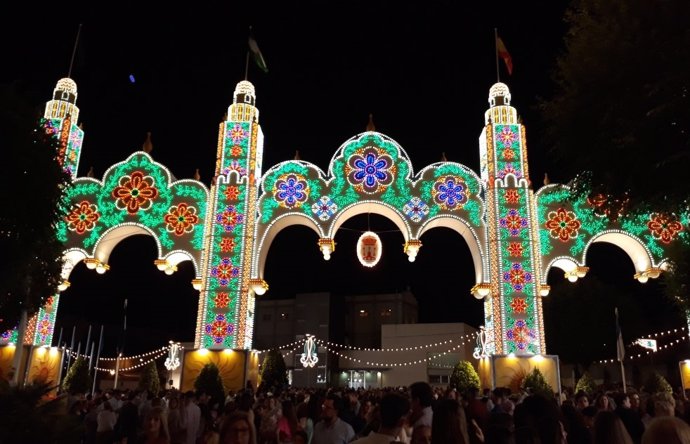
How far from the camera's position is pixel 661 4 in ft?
33.2

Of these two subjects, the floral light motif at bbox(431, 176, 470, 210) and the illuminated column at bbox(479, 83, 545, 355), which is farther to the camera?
the floral light motif at bbox(431, 176, 470, 210)

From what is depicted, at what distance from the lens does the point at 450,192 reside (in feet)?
70.4

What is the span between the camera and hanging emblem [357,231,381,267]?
2106cm

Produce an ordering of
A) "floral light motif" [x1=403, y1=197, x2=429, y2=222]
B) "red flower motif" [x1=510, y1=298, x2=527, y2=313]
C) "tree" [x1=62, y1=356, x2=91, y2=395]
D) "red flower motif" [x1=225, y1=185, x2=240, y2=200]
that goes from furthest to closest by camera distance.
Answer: "floral light motif" [x1=403, y1=197, x2=429, y2=222] < "red flower motif" [x1=225, y1=185, x2=240, y2=200] < "tree" [x1=62, y1=356, x2=91, y2=395] < "red flower motif" [x1=510, y1=298, x2=527, y2=313]

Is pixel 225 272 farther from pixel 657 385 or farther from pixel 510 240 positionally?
pixel 657 385

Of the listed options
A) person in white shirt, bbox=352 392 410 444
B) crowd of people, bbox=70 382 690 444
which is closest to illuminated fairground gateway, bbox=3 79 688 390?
crowd of people, bbox=70 382 690 444

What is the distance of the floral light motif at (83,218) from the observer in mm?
21469

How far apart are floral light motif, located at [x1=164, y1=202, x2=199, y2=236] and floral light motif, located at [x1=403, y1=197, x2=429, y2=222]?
778 cm

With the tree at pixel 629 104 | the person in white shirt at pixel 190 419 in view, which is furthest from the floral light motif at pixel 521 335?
the person in white shirt at pixel 190 419

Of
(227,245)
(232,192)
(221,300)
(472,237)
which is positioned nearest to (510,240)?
(472,237)

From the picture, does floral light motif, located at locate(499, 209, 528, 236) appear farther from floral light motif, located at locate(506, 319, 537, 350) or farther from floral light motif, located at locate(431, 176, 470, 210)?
floral light motif, located at locate(506, 319, 537, 350)

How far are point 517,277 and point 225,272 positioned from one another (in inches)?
397

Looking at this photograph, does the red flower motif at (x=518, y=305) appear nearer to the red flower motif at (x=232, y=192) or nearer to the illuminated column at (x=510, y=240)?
the illuminated column at (x=510, y=240)

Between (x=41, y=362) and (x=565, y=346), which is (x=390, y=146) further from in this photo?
(x=565, y=346)
